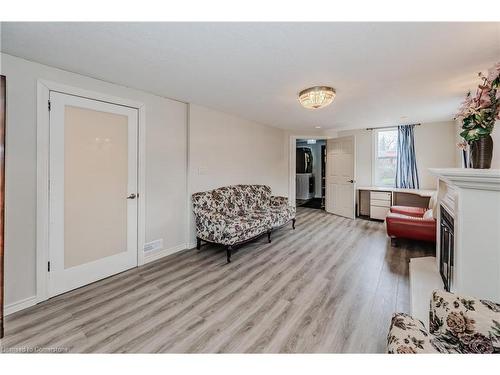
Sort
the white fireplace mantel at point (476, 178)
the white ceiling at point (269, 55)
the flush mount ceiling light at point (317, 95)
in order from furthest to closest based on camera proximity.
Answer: the flush mount ceiling light at point (317, 95) < the white ceiling at point (269, 55) < the white fireplace mantel at point (476, 178)

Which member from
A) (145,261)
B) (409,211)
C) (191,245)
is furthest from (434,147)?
(145,261)

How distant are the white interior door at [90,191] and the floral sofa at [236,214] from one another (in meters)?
0.93

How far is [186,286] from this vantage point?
239cm

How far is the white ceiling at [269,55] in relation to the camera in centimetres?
156

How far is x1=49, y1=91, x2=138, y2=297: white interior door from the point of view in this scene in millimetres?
2201

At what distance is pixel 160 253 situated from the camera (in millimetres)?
3145

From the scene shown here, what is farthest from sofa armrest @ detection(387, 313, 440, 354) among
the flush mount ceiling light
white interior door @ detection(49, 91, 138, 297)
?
white interior door @ detection(49, 91, 138, 297)

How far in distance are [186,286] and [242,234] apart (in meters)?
1.02

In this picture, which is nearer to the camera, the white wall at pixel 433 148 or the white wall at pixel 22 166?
the white wall at pixel 22 166

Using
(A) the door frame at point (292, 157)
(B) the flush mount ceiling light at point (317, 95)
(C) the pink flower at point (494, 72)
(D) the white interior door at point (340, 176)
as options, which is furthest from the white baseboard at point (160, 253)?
(D) the white interior door at point (340, 176)

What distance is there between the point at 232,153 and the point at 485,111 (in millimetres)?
3393

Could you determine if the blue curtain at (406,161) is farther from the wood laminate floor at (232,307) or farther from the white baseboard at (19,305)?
the white baseboard at (19,305)

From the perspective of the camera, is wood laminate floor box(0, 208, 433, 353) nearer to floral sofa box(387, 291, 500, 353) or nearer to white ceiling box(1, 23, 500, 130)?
floral sofa box(387, 291, 500, 353)
